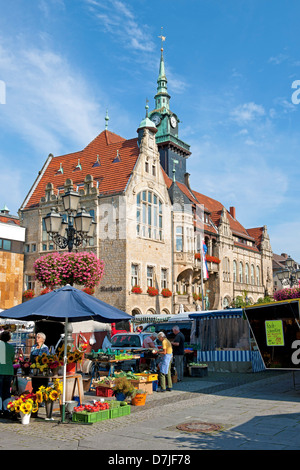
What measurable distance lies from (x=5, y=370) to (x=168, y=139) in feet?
142

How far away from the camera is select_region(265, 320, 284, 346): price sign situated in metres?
13.4

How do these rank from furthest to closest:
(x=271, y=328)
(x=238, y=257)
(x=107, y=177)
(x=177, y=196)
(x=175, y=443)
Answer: (x=238, y=257) → (x=177, y=196) → (x=107, y=177) → (x=271, y=328) → (x=175, y=443)

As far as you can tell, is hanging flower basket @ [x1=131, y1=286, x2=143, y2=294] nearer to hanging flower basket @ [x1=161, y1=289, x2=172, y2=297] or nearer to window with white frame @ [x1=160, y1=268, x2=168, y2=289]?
hanging flower basket @ [x1=161, y1=289, x2=172, y2=297]

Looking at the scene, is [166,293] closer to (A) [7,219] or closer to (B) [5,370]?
(A) [7,219]

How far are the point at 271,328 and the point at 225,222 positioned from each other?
41115 mm

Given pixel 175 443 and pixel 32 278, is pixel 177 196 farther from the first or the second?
pixel 175 443

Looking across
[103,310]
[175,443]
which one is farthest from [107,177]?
[175,443]

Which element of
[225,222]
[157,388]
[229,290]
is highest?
[225,222]

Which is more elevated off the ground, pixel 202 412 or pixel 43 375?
pixel 43 375

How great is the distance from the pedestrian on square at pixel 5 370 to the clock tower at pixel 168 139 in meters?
41.4

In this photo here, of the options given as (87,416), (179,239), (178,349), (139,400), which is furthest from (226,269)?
(87,416)

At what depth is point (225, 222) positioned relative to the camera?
54188mm

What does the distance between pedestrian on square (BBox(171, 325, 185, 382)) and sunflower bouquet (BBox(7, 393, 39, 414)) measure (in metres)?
6.74

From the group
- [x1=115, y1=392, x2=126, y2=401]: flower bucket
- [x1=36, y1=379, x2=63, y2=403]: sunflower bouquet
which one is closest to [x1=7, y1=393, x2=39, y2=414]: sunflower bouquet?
[x1=36, y1=379, x2=63, y2=403]: sunflower bouquet
